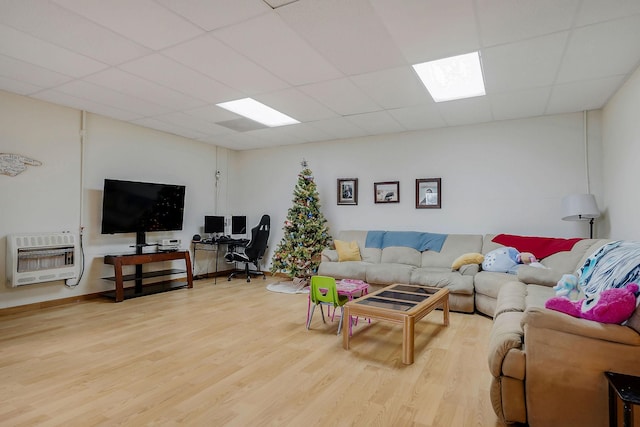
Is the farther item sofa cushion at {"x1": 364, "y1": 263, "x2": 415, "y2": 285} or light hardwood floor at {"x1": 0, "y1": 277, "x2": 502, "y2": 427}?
sofa cushion at {"x1": 364, "y1": 263, "x2": 415, "y2": 285}

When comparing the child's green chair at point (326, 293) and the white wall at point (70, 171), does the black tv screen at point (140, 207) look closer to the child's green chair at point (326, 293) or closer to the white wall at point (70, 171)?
the white wall at point (70, 171)

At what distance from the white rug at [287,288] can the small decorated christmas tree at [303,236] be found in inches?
8.0

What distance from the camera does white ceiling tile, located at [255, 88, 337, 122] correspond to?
418 cm

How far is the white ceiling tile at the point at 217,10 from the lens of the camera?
2.38 meters

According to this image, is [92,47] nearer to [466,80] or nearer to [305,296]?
[466,80]

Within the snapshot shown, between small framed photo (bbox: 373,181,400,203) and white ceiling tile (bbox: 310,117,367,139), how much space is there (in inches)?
37.6

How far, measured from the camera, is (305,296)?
17.6ft

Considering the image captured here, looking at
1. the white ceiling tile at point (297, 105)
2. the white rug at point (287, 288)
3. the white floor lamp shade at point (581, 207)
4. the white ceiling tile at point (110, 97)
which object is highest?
the white ceiling tile at point (110, 97)

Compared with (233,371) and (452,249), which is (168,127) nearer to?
(233,371)

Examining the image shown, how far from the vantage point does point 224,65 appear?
336 cm

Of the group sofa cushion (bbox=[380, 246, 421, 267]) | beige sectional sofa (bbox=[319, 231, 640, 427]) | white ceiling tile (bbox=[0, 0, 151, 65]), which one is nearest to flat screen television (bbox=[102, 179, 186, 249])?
white ceiling tile (bbox=[0, 0, 151, 65])

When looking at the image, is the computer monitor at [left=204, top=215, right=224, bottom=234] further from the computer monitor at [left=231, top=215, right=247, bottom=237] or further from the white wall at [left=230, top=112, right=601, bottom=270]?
the white wall at [left=230, top=112, right=601, bottom=270]

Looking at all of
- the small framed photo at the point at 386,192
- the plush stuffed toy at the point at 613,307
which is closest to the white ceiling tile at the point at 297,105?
the small framed photo at the point at 386,192

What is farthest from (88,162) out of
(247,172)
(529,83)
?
(529,83)
